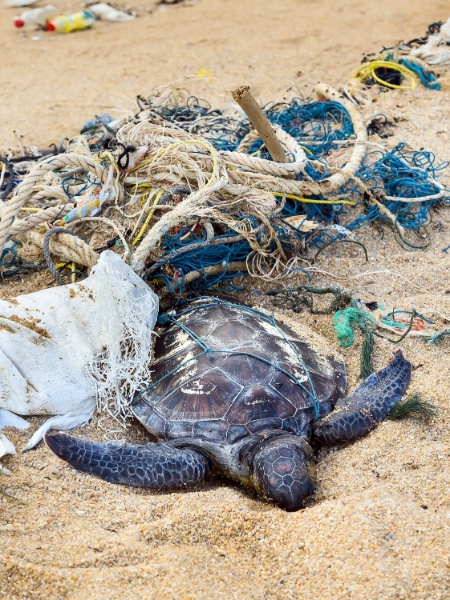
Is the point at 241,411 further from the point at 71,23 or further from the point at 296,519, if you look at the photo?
the point at 71,23

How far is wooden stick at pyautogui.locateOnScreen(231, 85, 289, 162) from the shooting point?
120 inches

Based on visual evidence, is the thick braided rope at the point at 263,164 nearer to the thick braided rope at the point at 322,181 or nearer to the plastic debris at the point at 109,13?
the thick braided rope at the point at 322,181

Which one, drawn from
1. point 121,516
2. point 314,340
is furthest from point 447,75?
point 121,516

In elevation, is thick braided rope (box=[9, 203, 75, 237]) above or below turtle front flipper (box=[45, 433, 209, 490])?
above

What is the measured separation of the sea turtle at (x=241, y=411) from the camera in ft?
7.69

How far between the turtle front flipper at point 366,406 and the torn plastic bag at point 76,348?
28.5 inches

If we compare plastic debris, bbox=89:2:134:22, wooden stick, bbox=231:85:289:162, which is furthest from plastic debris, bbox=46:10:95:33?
wooden stick, bbox=231:85:289:162

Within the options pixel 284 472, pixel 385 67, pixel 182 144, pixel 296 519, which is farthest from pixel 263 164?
pixel 385 67

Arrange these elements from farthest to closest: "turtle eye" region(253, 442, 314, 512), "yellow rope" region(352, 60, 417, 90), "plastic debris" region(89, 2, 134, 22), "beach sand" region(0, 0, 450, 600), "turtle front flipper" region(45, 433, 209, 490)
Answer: "plastic debris" region(89, 2, 134, 22) < "yellow rope" region(352, 60, 417, 90) < "turtle front flipper" region(45, 433, 209, 490) < "turtle eye" region(253, 442, 314, 512) < "beach sand" region(0, 0, 450, 600)

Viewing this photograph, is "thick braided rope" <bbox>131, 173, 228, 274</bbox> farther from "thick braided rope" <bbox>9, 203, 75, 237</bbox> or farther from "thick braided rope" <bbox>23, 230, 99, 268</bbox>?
"thick braided rope" <bbox>9, 203, 75, 237</bbox>

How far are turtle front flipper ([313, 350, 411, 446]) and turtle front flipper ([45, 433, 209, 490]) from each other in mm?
474

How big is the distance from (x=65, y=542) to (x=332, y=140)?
2.85 m

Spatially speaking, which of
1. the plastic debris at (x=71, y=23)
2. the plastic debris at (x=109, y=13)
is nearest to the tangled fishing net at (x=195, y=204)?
the plastic debris at (x=71, y=23)

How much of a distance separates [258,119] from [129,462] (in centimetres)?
167
